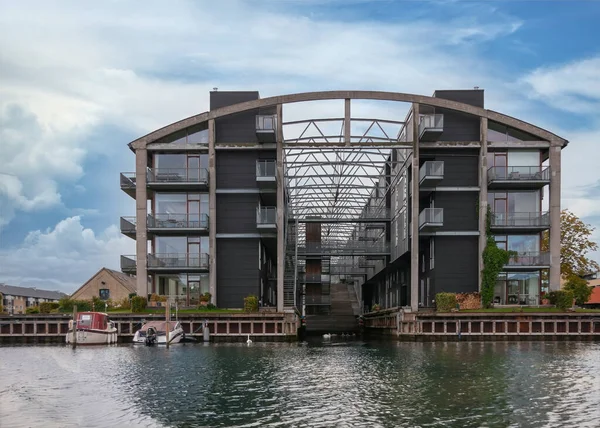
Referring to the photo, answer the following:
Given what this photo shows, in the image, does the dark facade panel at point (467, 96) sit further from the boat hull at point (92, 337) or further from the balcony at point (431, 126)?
the boat hull at point (92, 337)

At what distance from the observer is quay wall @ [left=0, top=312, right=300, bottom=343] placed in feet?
163

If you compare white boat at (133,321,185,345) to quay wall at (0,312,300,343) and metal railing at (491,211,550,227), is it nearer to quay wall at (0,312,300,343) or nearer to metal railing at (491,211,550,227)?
quay wall at (0,312,300,343)

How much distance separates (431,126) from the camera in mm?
53219

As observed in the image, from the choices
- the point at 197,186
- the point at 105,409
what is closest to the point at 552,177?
the point at 197,186

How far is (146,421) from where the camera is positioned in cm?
1852

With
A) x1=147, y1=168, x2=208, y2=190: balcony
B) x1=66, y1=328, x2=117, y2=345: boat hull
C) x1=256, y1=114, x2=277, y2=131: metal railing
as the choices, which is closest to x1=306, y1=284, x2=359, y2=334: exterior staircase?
x1=147, y1=168, x2=208, y2=190: balcony

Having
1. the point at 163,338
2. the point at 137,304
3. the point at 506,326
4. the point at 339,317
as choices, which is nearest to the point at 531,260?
the point at 506,326

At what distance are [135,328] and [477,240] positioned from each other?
26.4m

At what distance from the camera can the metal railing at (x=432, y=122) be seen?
53.2m

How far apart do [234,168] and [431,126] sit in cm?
1534

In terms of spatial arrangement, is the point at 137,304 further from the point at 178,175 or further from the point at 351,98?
the point at 351,98

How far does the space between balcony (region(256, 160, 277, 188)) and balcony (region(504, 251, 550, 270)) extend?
19.1 m

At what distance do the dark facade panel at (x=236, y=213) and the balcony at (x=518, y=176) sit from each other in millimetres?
18316

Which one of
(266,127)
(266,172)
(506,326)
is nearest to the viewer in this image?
(506,326)
